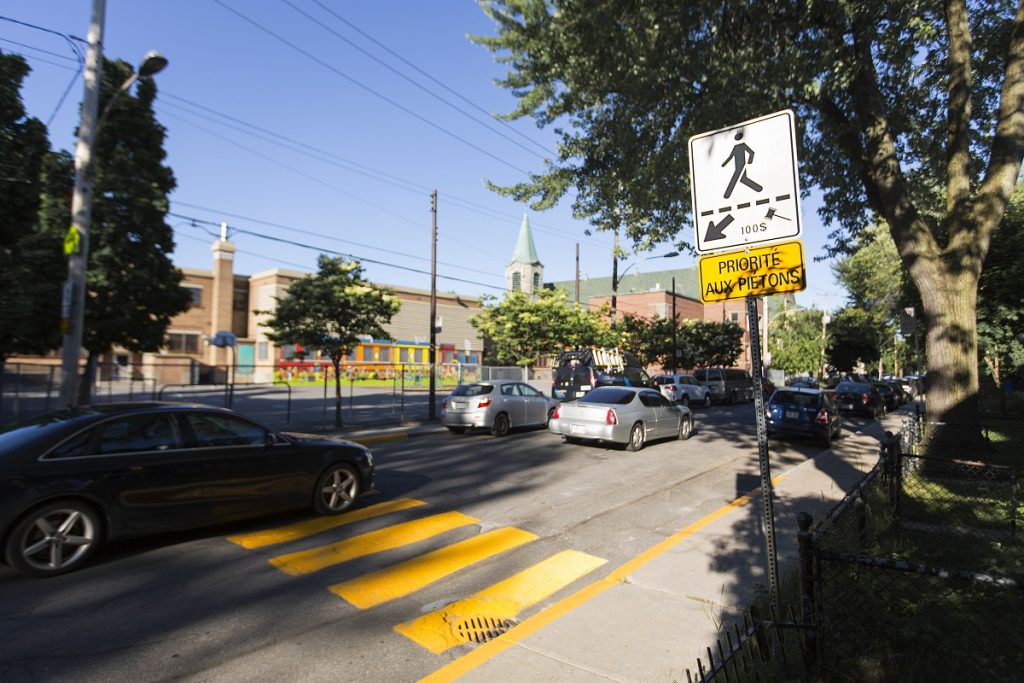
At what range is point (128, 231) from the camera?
11.7 metres

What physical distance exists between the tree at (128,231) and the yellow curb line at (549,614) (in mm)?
11138

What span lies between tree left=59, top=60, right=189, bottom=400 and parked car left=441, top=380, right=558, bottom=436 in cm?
694

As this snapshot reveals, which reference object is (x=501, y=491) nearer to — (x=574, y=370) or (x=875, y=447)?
(x=875, y=447)

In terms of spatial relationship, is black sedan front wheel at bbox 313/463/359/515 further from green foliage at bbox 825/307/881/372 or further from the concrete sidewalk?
green foliage at bbox 825/307/881/372

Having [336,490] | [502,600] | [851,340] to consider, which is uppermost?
[851,340]

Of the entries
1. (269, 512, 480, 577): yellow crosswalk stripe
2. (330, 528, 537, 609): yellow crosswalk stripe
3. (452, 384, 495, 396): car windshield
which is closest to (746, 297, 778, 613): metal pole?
(330, 528, 537, 609): yellow crosswalk stripe

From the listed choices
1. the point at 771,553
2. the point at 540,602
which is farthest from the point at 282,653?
the point at 771,553

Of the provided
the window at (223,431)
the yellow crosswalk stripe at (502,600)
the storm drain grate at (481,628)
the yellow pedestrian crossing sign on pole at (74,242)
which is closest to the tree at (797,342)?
the yellow crosswalk stripe at (502,600)

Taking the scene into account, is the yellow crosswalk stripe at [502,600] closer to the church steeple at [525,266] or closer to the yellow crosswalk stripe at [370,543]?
the yellow crosswalk stripe at [370,543]

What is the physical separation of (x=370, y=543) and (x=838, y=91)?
11.0 meters

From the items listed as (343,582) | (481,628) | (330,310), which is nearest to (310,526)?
(343,582)

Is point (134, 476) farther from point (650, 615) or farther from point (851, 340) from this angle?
point (851, 340)

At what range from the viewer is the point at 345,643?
3881 millimetres

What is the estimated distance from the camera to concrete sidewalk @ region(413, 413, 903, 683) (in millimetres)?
3432
